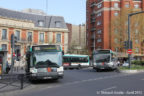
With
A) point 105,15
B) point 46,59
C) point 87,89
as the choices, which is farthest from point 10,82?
point 105,15

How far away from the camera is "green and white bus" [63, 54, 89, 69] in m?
32.2

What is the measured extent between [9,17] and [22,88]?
108 ft

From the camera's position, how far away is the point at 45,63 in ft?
40.9

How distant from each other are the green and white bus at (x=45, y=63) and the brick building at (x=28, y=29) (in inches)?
1023

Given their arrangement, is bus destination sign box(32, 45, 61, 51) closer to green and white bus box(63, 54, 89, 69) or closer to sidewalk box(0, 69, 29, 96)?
sidewalk box(0, 69, 29, 96)

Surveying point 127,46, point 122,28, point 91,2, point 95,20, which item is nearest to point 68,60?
point 127,46

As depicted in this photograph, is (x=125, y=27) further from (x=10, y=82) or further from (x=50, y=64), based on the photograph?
(x=10, y=82)

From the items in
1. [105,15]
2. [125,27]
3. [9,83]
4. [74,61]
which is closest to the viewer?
[9,83]

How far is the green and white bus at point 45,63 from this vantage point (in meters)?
12.3

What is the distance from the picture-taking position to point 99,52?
75.5 feet

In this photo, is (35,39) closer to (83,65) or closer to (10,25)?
(10,25)

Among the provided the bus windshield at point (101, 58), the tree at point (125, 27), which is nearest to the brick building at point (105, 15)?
the tree at point (125, 27)

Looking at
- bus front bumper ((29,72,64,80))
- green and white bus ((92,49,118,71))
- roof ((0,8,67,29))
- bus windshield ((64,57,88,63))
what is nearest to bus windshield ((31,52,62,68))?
bus front bumper ((29,72,64,80))

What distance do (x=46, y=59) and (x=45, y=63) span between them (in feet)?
0.94
